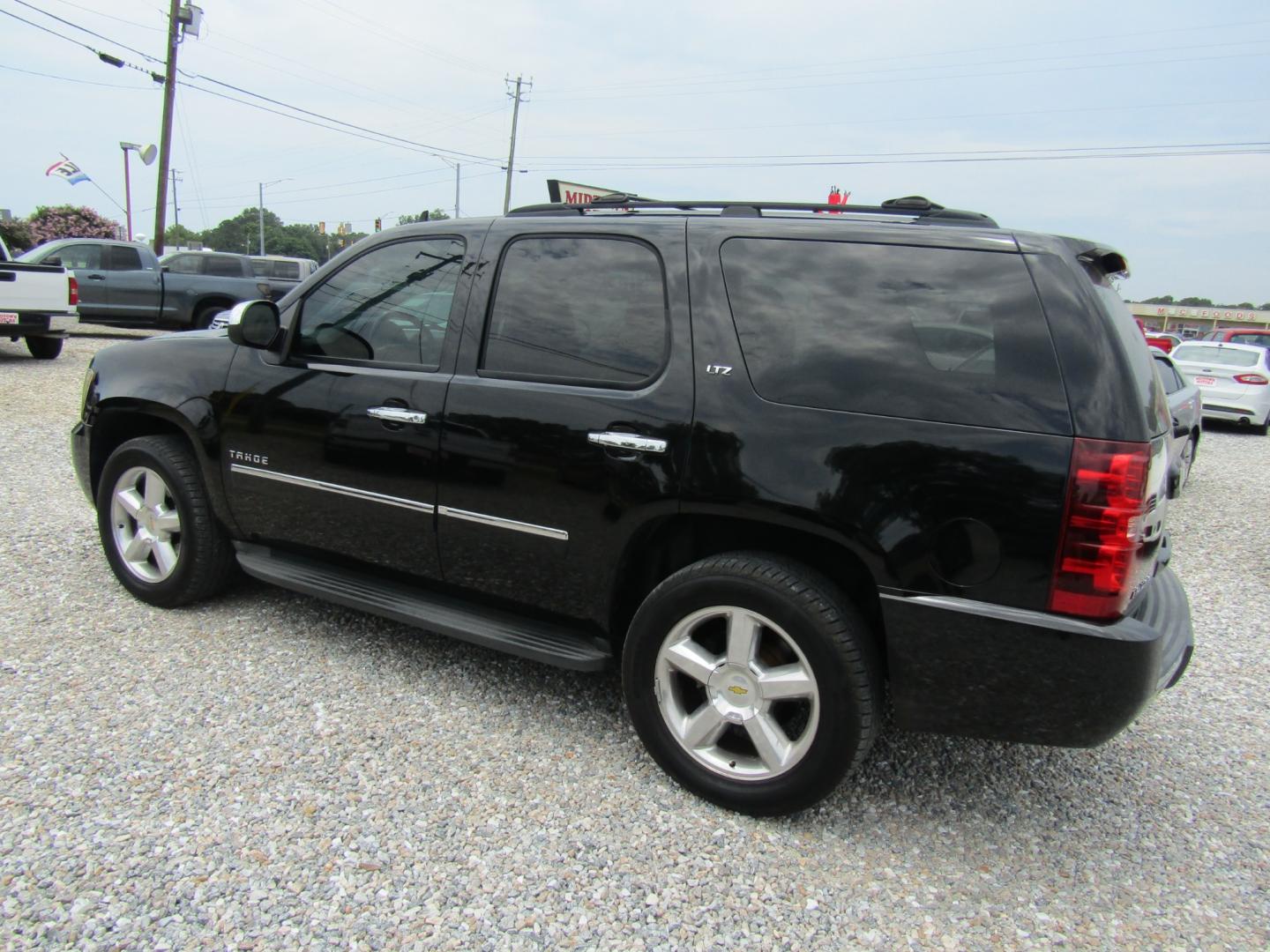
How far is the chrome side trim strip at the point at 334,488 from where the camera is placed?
311 centimetres

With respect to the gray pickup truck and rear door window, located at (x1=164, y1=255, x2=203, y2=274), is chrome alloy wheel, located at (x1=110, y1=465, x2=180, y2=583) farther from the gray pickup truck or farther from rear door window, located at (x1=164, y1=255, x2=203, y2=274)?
rear door window, located at (x1=164, y1=255, x2=203, y2=274)

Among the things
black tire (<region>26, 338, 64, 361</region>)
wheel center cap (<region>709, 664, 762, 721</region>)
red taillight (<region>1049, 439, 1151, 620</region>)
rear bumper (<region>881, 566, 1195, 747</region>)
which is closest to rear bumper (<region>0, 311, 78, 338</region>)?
black tire (<region>26, 338, 64, 361</region>)

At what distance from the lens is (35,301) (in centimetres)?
1112

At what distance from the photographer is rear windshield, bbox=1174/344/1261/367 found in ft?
43.3

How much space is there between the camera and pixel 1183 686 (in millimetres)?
3807

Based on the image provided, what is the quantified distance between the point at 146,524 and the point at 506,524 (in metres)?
2.00

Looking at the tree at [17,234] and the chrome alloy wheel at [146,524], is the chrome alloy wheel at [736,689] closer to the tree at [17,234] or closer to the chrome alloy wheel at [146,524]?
the chrome alloy wheel at [146,524]

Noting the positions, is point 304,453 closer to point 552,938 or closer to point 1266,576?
point 552,938

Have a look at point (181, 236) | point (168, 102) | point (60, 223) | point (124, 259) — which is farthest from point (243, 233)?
point (124, 259)

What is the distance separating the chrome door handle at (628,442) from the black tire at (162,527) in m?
2.03

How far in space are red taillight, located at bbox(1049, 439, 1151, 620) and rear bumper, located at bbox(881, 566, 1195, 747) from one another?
0.29ft

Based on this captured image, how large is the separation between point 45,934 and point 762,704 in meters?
1.88

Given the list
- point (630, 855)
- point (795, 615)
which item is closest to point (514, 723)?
point (630, 855)

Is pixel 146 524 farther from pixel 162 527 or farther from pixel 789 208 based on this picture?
pixel 789 208
